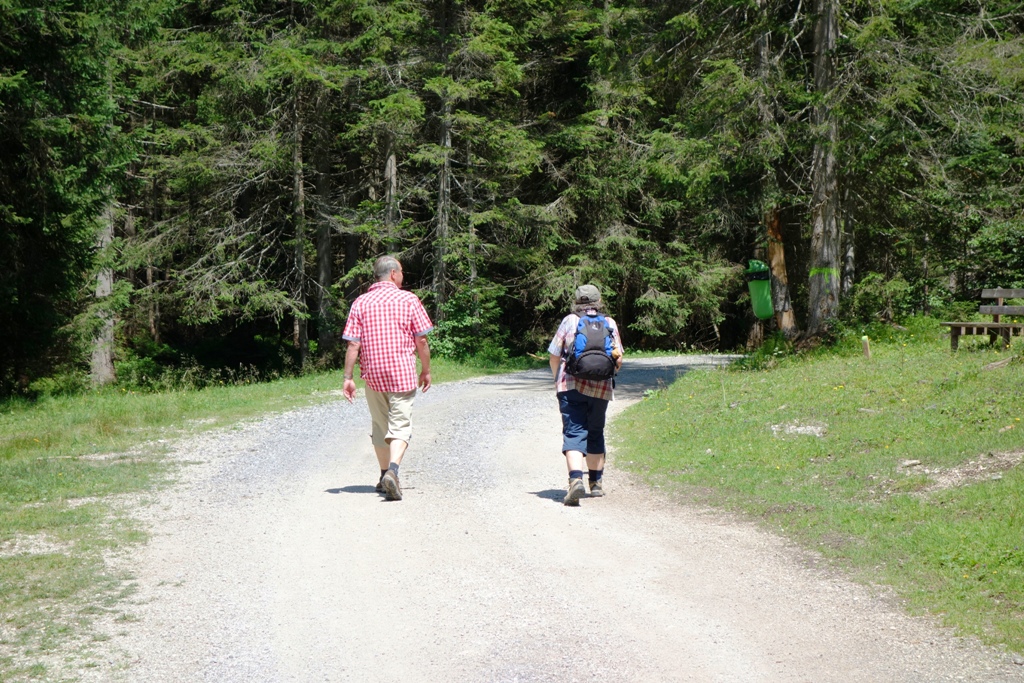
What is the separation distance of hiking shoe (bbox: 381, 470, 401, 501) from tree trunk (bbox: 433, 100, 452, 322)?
15906 millimetres

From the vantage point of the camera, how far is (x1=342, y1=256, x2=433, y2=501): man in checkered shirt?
8.20 metres

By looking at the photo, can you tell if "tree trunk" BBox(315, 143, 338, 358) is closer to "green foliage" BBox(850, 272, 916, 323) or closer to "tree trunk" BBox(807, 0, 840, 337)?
"tree trunk" BBox(807, 0, 840, 337)

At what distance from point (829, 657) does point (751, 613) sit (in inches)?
28.5

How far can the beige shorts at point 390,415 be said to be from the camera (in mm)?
8266

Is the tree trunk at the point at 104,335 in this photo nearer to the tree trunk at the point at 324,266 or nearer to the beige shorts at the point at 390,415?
the tree trunk at the point at 324,266

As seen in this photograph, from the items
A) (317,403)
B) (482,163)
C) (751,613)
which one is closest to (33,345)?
(317,403)

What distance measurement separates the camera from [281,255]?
28.3 meters

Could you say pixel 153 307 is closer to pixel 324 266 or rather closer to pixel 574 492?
pixel 324 266

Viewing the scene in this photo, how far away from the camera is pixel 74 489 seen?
8734 millimetres

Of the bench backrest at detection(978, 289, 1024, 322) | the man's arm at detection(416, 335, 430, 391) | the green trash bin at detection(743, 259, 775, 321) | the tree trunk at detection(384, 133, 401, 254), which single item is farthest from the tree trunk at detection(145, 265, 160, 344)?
the bench backrest at detection(978, 289, 1024, 322)

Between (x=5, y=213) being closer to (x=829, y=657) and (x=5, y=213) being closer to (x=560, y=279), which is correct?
(x=560, y=279)

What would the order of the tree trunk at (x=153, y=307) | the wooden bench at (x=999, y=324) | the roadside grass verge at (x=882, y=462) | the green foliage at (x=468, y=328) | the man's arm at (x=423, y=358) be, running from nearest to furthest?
the roadside grass verge at (x=882, y=462) < the man's arm at (x=423, y=358) < the wooden bench at (x=999, y=324) < the green foliage at (x=468, y=328) < the tree trunk at (x=153, y=307)

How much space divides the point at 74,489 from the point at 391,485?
10.0ft

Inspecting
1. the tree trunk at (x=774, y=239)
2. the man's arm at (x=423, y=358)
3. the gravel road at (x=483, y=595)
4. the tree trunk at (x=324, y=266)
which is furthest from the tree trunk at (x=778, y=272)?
the man's arm at (x=423, y=358)
